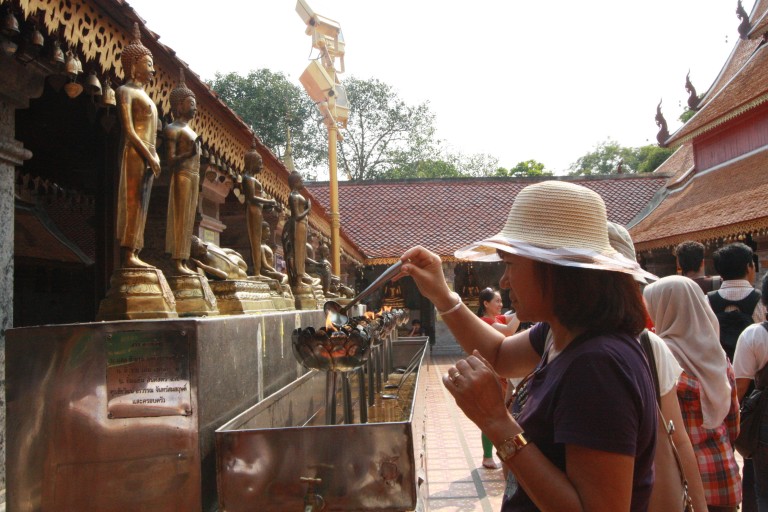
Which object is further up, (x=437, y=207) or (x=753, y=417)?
(x=437, y=207)

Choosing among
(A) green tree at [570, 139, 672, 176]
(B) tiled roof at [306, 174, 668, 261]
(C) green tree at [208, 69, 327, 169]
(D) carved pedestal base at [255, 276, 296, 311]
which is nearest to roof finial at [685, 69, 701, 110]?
(B) tiled roof at [306, 174, 668, 261]

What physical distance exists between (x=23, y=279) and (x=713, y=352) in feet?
23.2

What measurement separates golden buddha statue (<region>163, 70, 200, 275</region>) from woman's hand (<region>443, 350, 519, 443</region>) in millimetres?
1835

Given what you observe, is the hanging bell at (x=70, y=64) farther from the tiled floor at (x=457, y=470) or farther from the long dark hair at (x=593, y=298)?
the tiled floor at (x=457, y=470)

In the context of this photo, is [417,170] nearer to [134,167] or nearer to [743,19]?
[743,19]

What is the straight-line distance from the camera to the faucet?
200 cm

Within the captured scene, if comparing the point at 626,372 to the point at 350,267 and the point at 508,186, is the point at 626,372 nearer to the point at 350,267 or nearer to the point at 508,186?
the point at 350,267

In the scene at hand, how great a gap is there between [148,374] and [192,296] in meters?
0.69

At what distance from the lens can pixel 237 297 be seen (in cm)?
326

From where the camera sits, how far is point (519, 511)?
1415 mm

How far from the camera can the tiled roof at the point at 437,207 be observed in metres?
19.9

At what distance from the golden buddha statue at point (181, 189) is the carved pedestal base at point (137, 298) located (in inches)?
15.9

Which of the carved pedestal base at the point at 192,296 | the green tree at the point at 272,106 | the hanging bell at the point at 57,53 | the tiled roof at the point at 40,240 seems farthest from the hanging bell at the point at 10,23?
the green tree at the point at 272,106

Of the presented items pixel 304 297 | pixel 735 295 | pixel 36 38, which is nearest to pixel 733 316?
pixel 735 295
